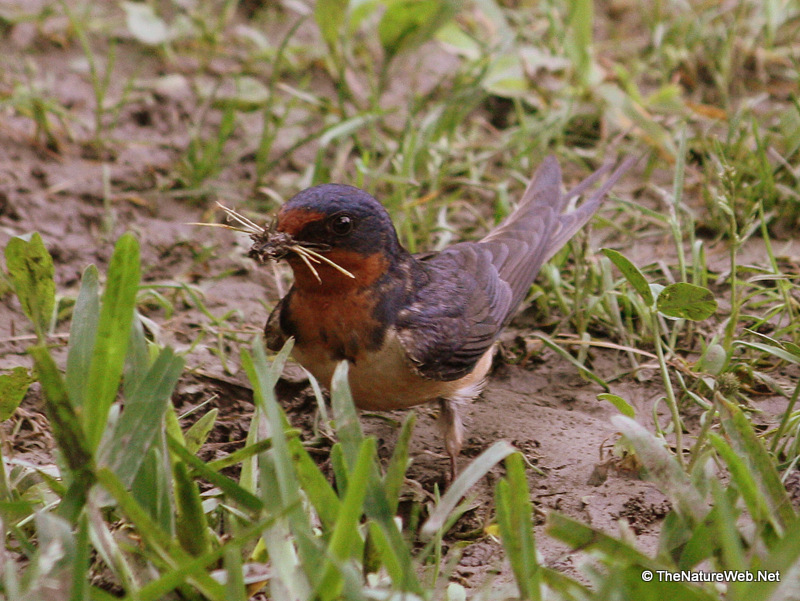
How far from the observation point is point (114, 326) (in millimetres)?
2287

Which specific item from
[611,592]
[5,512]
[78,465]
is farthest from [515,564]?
[5,512]

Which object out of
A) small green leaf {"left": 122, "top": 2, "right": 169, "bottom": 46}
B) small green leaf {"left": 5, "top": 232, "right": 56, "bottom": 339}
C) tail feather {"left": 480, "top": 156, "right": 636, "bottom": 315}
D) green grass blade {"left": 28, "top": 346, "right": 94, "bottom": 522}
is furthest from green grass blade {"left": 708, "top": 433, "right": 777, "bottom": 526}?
small green leaf {"left": 122, "top": 2, "right": 169, "bottom": 46}

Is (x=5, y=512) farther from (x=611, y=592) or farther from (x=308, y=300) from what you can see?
(x=611, y=592)

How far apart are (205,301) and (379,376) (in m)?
1.25

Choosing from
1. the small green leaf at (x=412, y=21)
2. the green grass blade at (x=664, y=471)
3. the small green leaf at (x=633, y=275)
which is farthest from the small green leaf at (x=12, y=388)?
the small green leaf at (x=412, y=21)

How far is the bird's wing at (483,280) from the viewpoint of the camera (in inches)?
135

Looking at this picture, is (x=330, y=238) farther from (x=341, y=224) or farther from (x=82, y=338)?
(x=82, y=338)

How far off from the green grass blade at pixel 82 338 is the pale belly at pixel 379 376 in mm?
930

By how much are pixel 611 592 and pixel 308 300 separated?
1643 millimetres

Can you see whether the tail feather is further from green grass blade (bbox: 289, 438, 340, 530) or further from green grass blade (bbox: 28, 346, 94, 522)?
green grass blade (bbox: 28, 346, 94, 522)

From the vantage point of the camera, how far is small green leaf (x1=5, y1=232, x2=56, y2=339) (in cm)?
268

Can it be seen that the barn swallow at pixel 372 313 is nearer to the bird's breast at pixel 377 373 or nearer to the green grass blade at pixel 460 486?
the bird's breast at pixel 377 373

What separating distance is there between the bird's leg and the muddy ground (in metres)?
0.10

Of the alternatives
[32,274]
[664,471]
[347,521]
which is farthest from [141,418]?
[664,471]
